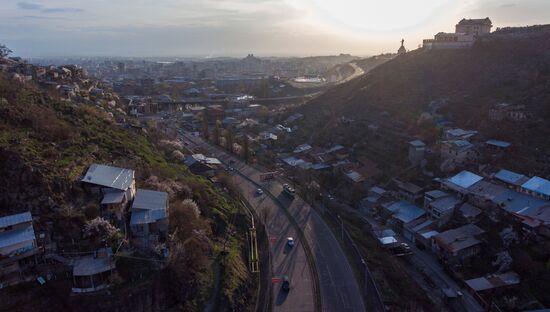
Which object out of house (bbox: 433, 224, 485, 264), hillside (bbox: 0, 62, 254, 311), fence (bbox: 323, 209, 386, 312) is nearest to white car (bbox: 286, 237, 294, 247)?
hillside (bbox: 0, 62, 254, 311)

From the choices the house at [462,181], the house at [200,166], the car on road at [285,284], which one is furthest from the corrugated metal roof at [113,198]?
the house at [462,181]

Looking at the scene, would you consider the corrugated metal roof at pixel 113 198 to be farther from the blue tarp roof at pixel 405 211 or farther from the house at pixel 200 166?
the blue tarp roof at pixel 405 211

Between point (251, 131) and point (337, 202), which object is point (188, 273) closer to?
point (337, 202)

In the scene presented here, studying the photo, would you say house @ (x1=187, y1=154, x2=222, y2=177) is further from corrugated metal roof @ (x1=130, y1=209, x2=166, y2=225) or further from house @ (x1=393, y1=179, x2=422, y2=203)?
house @ (x1=393, y1=179, x2=422, y2=203)

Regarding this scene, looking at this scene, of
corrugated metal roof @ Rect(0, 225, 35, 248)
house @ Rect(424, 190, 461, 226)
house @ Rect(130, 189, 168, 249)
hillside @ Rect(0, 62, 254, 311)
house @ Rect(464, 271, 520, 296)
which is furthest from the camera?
house @ Rect(424, 190, 461, 226)

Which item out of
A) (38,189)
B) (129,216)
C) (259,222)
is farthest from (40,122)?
(259,222)

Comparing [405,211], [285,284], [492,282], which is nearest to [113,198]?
[285,284]

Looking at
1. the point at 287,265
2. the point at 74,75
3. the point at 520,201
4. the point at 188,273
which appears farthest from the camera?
the point at 74,75
